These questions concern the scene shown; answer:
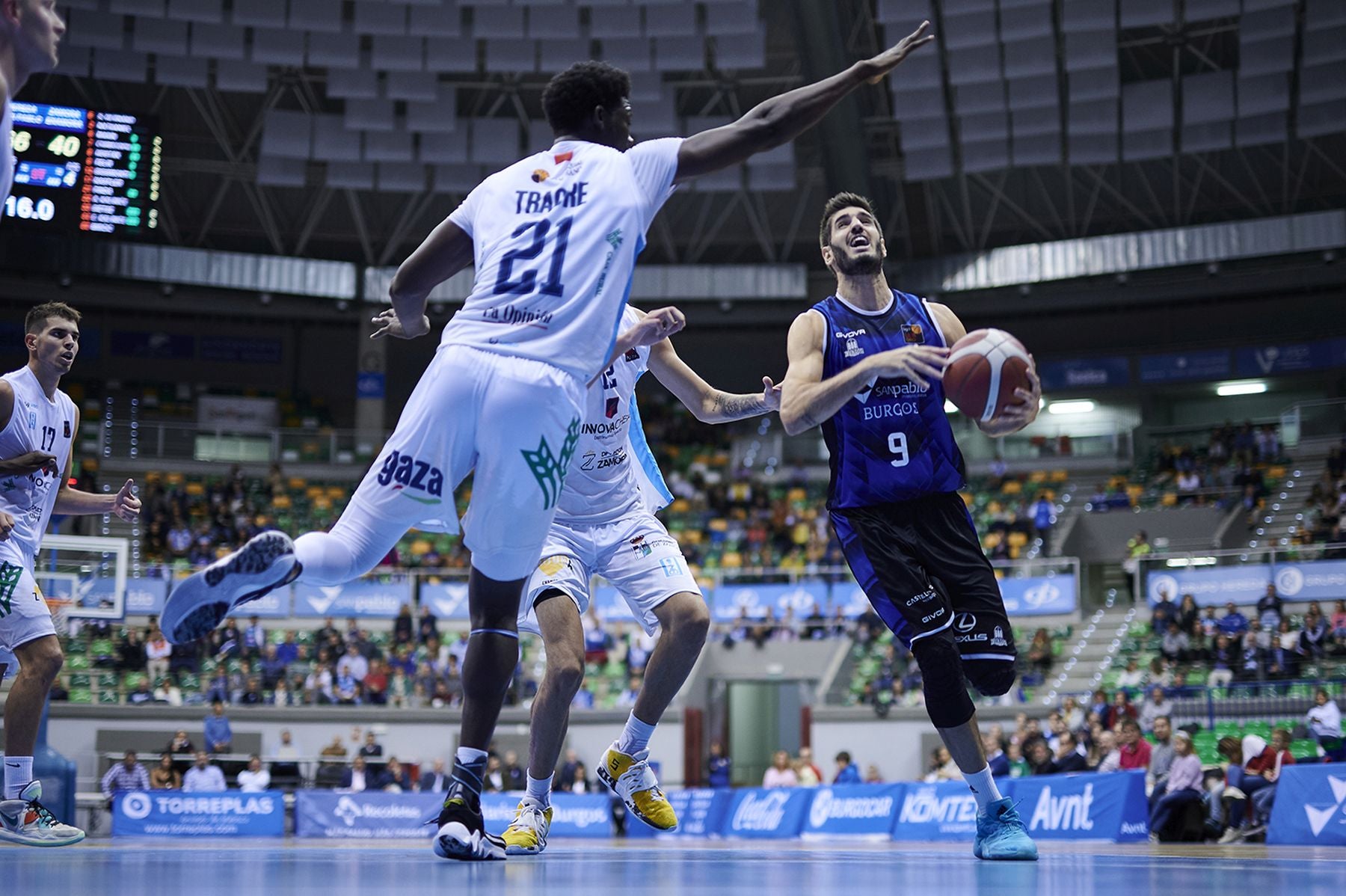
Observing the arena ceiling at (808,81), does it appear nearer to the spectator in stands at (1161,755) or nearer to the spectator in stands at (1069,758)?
the spectator in stands at (1069,758)

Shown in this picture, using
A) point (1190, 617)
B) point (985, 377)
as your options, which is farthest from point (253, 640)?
point (985, 377)

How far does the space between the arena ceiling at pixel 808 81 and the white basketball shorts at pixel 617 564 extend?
20984 millimetres

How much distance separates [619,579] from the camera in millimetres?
6359

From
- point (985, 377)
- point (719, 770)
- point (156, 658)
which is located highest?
point (985, 377)

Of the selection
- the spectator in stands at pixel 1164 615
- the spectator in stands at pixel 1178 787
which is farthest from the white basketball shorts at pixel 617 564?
the spectator in stands at pixel 1164 615

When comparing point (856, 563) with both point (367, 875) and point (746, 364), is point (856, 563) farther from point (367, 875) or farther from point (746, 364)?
point (746, 364)

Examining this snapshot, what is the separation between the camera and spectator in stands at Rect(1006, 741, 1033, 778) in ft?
54.3

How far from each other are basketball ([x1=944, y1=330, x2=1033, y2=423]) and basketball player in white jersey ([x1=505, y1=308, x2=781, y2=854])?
110 centimetres

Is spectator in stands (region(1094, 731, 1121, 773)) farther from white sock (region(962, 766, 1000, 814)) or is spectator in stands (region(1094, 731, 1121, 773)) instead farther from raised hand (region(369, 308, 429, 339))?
raised hand (region(369, 308, 429, 339))

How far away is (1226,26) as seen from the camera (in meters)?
28.3

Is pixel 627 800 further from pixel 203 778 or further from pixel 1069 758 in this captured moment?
pixel 203 778

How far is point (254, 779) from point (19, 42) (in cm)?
1724

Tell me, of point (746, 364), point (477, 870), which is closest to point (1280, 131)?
point (746, 364)

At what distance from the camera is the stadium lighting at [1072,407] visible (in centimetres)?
3519
